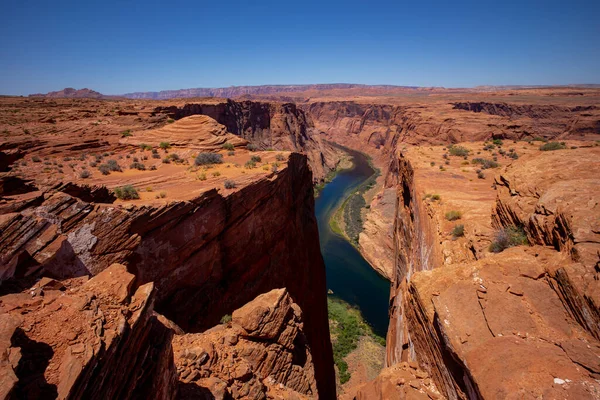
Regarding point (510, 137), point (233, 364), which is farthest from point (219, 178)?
point (510, 137)

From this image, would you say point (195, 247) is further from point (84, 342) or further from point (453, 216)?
point (453, 216)

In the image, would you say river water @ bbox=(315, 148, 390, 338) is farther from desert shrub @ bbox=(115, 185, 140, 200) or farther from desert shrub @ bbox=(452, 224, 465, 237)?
desert shrub @ bbox=(115, 185, 140, 200)

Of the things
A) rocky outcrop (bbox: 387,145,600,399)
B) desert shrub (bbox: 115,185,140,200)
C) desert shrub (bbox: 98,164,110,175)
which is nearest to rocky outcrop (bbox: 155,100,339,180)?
desert shrub (bbox: 98,164,110,175)

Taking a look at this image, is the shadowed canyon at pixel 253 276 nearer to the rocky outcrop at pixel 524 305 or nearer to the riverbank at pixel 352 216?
the rocky outcrop at pixel 524 305

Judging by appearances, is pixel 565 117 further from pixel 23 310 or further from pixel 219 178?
pixel 23 310

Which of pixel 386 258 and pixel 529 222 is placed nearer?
pixel 529 222

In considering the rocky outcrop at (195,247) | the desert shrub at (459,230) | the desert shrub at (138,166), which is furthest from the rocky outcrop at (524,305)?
the desert shrub at (138,166)
